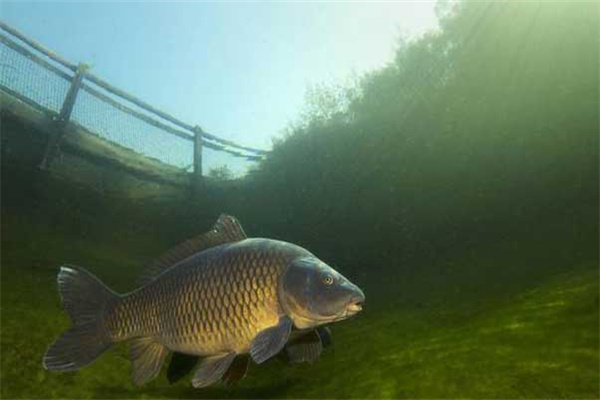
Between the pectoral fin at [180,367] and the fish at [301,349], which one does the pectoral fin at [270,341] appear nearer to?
the fish at [301,349]

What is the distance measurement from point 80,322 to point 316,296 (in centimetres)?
161

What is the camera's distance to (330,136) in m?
18.9

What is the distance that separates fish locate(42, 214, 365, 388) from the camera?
239 cm

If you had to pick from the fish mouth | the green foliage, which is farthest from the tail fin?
the green foliage

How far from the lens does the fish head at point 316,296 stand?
7.64 feet

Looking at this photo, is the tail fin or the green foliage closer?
the tail fin

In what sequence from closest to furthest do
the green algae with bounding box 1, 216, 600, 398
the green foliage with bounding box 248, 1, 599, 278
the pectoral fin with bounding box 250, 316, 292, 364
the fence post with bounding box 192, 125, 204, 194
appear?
the pectoral fin with bounding box 250, 316, 292, 364
the green algae with bounding box 1, 216, 600, 398
the green foliage with bounding box 248, 1, 599, 278
the fence post with bounding box 192, 125, 204, 194

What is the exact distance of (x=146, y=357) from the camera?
8.92ft

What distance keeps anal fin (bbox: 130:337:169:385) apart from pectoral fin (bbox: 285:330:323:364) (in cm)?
76

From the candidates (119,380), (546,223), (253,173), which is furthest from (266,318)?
(253,173)

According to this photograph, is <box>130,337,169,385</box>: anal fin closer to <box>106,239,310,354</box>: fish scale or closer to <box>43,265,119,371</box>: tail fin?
<box>106,239,310,354</box>: fish scale

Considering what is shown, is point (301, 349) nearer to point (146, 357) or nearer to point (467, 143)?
point (146, 357)

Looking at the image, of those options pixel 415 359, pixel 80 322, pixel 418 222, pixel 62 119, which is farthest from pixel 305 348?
pixel 418 222

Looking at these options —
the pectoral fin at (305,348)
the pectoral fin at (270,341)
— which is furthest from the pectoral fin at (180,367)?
the pectoral fin at (270,341)
